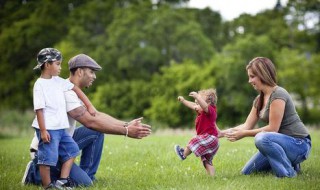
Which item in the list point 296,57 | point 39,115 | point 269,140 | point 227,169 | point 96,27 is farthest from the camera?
point 96,27

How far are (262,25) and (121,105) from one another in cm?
1501

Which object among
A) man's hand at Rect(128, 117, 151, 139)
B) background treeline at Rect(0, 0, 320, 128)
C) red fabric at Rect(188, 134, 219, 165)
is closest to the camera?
man's hand at Rect(128, 117, 151, 139)

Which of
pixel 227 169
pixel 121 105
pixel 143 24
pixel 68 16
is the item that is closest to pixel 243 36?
pixel 143 24

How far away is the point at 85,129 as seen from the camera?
7.30 m

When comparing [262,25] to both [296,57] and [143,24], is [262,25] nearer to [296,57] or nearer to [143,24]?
[296,57]

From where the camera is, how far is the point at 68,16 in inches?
1923

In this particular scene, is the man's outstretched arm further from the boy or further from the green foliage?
the green foliage

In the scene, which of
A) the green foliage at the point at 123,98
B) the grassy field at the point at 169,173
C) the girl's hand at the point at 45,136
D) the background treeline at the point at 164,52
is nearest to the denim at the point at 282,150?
the grassy field at the point at 169,173

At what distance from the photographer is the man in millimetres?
6574

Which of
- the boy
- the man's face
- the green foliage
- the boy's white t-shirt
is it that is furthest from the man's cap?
the green foliage

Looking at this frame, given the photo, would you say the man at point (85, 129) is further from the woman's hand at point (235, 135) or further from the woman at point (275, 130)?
the woman at point (275, 130)

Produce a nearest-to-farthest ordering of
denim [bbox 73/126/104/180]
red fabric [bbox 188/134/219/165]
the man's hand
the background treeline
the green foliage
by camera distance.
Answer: the man's hand, denim [bbox 73/126/104/180], red fabric [bbox 188/134/219/165], the background treeline, the green foliage

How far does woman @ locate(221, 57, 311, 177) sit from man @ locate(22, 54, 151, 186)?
1.56 metres

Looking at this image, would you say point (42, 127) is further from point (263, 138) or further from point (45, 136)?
point (263, 138)
